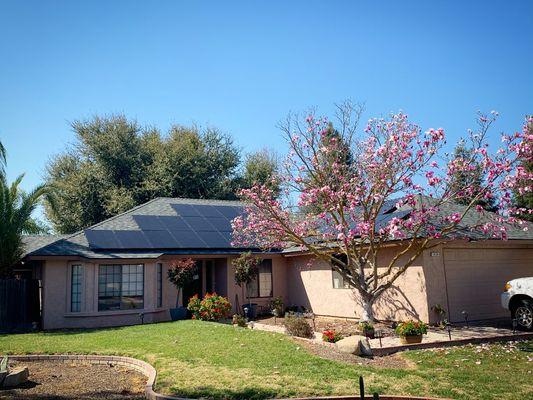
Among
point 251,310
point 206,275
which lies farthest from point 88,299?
point 251,310

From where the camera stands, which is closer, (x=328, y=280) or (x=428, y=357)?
(x=428, y=357)

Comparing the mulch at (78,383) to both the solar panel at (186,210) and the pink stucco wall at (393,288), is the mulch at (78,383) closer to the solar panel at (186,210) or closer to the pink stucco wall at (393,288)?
the pink stucco wall at (393,288)

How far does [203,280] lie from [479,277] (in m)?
11.1

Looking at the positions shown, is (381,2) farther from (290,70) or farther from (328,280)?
(328,280)

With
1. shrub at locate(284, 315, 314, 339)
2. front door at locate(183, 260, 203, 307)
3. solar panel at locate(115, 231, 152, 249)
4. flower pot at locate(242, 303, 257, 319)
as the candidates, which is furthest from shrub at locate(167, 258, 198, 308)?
shrub at locate(284, 315, 314, 339)

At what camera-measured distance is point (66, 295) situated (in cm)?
1645

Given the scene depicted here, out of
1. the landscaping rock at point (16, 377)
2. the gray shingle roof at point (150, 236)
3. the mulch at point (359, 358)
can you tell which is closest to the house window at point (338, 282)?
the gray shingle roof at point (150, 236)

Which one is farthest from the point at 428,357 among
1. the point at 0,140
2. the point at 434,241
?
the point at 0,140

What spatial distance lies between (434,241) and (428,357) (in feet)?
17.7

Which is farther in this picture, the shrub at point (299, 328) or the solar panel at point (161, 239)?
the solar panel at point (161, 239)

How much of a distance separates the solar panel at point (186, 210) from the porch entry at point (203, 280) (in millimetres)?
2776

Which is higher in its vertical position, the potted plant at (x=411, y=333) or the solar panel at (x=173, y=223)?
the solar panel at (x=173, y=223)

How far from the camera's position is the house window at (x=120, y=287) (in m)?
17.0

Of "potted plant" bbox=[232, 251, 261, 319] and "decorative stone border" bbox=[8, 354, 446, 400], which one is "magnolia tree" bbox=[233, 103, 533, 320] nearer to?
"potted plant" bbox=[232, 251, 261, 319]
